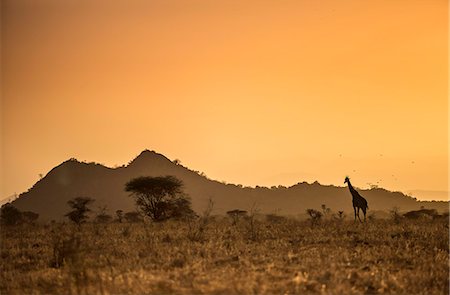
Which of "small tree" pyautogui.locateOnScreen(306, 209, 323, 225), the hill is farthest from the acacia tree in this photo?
the hill

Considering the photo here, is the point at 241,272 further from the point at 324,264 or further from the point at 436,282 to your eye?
the point at 436,282

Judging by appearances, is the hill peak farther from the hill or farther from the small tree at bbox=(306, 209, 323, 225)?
the small tree at bbox=(306, 209, 323, 225)

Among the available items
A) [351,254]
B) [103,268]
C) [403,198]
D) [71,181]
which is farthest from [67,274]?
[403,198]

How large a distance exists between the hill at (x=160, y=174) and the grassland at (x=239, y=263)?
308 feet

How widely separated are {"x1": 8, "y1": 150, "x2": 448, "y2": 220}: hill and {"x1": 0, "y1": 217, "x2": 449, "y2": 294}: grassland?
93836 millimetres

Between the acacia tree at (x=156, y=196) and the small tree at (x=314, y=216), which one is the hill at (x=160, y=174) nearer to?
the acacia tree at (x=156, y=196)

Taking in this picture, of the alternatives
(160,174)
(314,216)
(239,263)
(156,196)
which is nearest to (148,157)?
(160,174)

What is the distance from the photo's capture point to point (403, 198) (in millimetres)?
136750

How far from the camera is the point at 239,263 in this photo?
9695mm

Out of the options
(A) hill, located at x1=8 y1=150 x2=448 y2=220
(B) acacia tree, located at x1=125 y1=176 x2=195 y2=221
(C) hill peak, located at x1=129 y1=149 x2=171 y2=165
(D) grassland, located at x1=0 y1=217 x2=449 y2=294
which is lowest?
(D) grassland, located at x1=0 y1=217 x2=449 y2=294

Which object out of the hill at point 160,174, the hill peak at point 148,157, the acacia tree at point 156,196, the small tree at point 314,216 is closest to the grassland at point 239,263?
the small tree at point 314,216

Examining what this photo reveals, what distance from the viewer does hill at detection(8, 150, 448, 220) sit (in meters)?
112

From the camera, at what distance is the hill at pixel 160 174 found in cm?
11244

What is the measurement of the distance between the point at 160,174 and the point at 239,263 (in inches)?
4030
